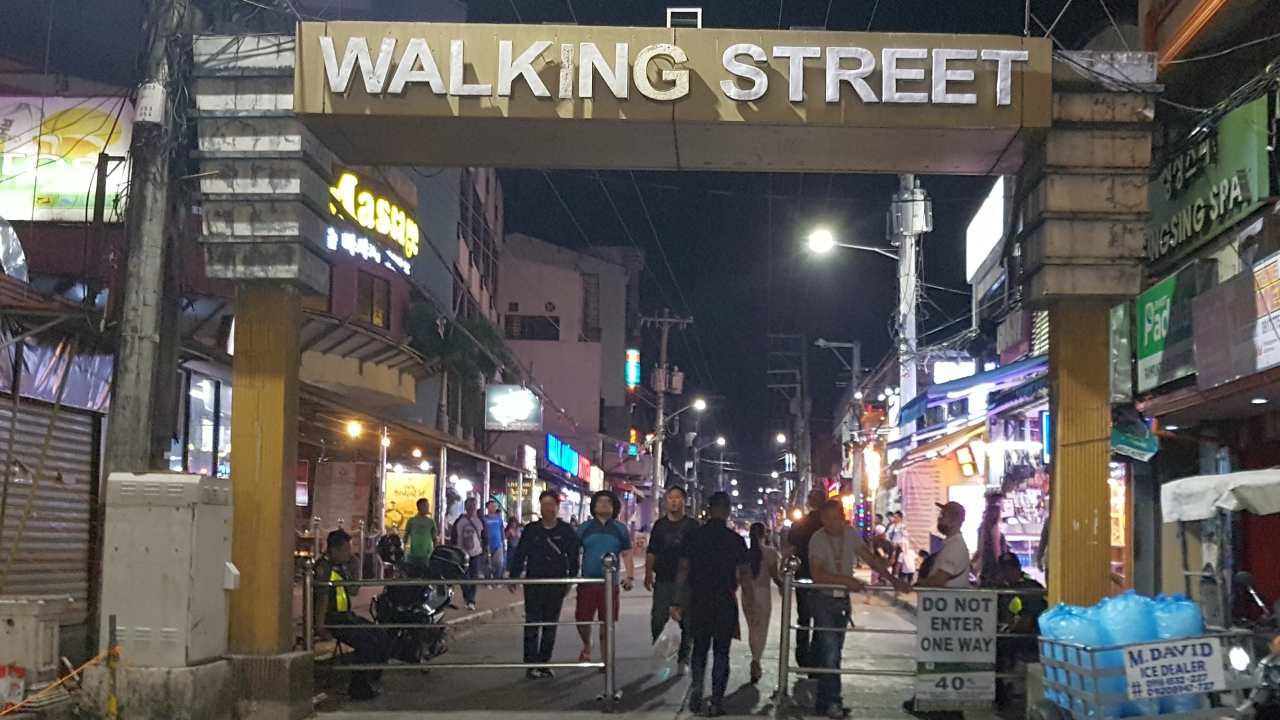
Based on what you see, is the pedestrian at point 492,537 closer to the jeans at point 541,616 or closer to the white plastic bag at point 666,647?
the white plastic bag at point 666,647

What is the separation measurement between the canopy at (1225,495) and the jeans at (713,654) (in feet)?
13.0

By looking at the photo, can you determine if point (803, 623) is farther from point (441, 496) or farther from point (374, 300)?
point (441, 496)

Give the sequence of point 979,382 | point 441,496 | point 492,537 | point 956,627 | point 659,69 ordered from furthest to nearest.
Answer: point 441,496 < point 492,537 < point 979,382 < point 956,627 < point 659,69

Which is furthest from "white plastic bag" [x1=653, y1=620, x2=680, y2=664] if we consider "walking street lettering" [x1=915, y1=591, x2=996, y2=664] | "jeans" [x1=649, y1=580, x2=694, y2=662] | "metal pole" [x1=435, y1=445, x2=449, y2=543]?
"metal pole" [x1=435, y1=445, x2=449, y2=543]

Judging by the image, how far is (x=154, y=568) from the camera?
8.81 meters

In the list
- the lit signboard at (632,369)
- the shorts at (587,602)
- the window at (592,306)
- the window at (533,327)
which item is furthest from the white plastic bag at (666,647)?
the lit signboard at (632,369)

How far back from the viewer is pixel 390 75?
946cm

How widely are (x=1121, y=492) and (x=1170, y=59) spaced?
643cm

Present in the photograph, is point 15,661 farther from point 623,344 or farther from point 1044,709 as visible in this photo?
point 623,344

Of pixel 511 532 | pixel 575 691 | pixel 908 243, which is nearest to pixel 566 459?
pixel 511 532

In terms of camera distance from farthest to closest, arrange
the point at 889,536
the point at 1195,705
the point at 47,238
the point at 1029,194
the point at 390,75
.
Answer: the point at 889,536
the point at 47,238
the point at 1029,194
the point at 390,75
the point at 1195,705

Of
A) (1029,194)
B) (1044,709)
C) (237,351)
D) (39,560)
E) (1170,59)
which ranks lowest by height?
(1044,709)

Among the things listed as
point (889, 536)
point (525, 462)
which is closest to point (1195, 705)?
point (889, 536)

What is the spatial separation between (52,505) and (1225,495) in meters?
10.9
